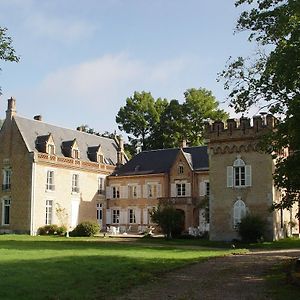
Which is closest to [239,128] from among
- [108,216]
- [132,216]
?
[132,216]

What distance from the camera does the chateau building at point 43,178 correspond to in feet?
144

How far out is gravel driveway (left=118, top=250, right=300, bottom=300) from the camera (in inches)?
463

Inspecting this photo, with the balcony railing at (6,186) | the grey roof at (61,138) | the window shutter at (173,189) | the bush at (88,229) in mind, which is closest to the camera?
the bush at (88,229)

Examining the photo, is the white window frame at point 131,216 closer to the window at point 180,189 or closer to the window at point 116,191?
the window at point 116,191

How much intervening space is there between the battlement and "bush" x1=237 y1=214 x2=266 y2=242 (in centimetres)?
559

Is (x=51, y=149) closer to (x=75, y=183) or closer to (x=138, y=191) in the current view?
(x=75, y=183)

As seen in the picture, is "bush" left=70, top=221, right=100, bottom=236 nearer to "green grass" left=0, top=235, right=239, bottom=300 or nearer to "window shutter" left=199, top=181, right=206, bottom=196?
"window shutter" left=199, top=181, right=206, bottom=196

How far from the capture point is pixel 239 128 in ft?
110

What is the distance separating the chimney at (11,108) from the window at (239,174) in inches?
872

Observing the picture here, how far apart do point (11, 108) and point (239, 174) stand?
76.5 ft

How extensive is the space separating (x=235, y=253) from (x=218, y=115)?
39.0 metres

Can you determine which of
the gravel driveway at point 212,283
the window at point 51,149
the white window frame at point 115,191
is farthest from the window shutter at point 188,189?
the gravel driveway at point 212,283

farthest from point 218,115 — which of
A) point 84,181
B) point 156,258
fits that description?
point 156,258

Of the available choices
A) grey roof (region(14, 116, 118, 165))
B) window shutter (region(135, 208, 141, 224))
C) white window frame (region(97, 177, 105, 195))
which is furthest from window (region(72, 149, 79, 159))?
window shutter (region(135, 208, 141, 224))
